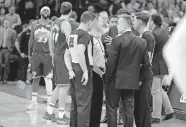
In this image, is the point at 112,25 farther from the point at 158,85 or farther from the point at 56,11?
the point at 56,11

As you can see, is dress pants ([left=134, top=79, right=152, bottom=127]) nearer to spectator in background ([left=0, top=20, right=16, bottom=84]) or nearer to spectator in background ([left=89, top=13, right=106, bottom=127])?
spectator in background ([left=89, top=13, right=106, bottom=127])

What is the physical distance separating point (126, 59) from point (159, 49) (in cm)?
231

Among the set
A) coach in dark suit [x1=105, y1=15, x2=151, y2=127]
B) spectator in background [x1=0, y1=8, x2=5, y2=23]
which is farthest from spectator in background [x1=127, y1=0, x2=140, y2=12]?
coach in dark suit [x1=105, y1=15, x2=151, y2=127]

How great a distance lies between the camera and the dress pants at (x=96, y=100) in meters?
6.55

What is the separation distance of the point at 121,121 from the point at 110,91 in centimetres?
193

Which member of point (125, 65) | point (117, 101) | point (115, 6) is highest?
point (115, 6)

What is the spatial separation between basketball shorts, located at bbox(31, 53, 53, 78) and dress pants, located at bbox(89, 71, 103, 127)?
8.68 feet

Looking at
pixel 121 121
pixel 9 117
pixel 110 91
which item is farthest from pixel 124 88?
pixel 9 117

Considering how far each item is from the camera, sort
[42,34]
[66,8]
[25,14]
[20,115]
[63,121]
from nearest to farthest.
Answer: [66,8], [63,121], [20,115], [42,34], [25,14]

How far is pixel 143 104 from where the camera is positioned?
22.1 feet

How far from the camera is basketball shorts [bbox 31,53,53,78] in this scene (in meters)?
9.05

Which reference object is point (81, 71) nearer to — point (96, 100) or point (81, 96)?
point (81, 96)

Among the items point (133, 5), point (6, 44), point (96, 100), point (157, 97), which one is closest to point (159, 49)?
point (157, 97)

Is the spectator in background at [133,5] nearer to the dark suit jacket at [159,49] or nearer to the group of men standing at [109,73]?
the dark suit jacket at [159,49]
